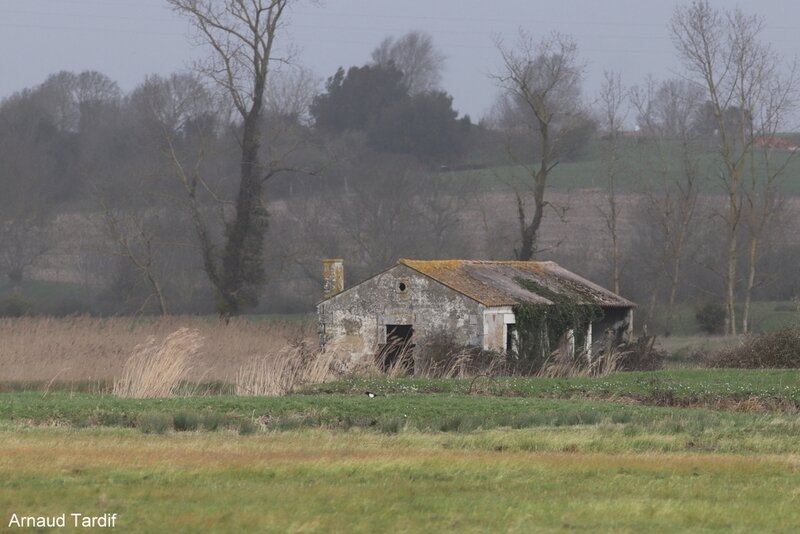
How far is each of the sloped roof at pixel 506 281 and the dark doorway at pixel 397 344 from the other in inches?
76.8

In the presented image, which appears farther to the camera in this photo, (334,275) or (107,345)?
(334,275)

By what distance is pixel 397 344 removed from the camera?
3738cm

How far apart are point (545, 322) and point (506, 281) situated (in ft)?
8.63

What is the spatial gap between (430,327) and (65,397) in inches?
548

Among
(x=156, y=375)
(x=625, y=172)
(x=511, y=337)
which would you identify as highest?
(x=625, y=172)

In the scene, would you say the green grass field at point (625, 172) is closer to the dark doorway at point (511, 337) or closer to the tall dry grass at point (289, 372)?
the dark doorway at point (511, 337)

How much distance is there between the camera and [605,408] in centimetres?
2261

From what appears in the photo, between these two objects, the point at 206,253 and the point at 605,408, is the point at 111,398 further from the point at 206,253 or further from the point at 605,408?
the point at 206,253

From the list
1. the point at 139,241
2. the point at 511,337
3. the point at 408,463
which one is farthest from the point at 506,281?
the point at 139,241

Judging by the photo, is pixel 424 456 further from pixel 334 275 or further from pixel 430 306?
pixel 334 275

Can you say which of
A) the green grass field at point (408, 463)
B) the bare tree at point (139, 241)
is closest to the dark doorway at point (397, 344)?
the green grass field at point (408, 463)

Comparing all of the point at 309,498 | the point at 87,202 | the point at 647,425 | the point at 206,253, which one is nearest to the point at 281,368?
the point at 647,425

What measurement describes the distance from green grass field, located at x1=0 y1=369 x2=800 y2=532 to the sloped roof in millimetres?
11680

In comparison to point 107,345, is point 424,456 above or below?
below
